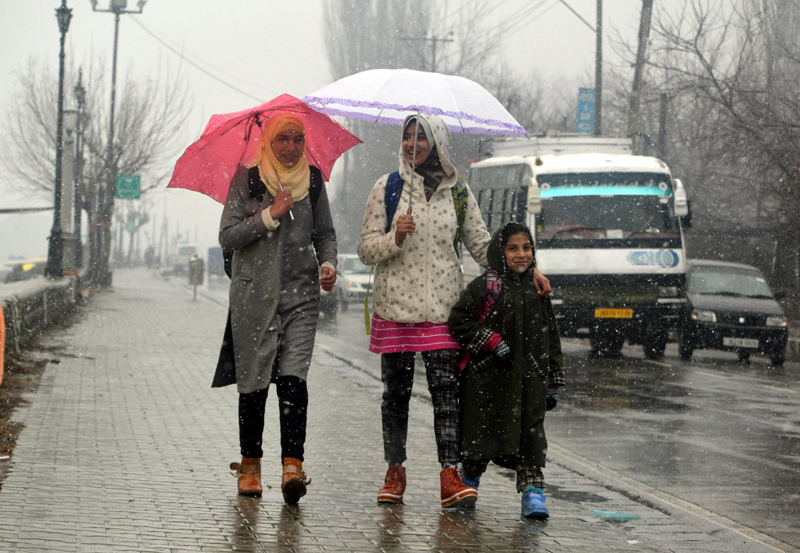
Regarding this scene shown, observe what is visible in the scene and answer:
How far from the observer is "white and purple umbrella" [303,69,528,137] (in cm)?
573

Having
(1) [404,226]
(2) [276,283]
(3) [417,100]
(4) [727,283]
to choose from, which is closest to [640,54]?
(4) [727,283]

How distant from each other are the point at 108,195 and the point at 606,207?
106ft

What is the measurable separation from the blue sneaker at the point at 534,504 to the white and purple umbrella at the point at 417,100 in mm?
1944

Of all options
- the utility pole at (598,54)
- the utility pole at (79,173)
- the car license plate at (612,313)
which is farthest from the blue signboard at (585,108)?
the utility pole at (79,173)

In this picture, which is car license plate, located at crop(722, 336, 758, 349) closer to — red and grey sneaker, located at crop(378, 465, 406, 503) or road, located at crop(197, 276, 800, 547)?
road, located at crop(197, 276, 800, 547)

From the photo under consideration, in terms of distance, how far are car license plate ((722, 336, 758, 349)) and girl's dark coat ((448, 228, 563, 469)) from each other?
11865 mm

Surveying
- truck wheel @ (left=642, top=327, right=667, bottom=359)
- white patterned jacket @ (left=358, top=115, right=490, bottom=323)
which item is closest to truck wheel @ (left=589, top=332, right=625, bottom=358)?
truck wheel @ (left=642, top=327, right=667, bottom=359)

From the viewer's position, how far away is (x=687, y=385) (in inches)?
→ 489

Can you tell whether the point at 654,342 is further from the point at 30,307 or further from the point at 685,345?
the point at 30,307

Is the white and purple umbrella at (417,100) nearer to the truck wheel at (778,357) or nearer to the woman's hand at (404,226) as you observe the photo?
the woman's hand at (404,226)

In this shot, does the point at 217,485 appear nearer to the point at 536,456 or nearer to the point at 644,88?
the point at 536,456

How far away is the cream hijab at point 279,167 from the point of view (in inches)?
212

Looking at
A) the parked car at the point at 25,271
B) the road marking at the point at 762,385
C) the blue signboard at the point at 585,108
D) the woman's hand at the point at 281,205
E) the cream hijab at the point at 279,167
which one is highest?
the blue signboard at the point at 585,108

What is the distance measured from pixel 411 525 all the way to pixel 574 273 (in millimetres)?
11372
